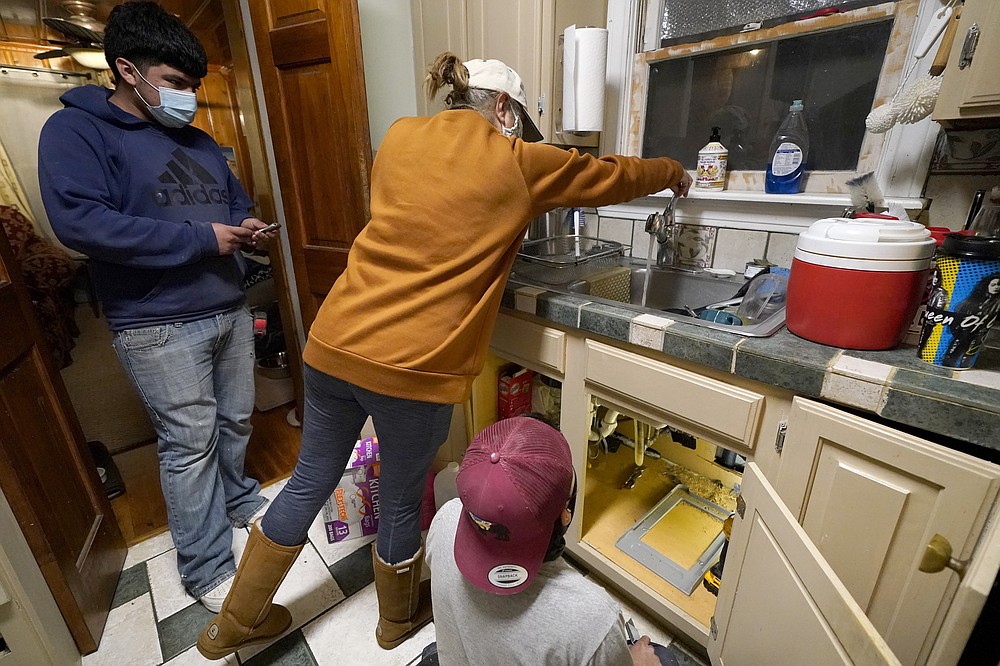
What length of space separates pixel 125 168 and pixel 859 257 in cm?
152

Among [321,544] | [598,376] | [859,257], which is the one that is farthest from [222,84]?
[859,257]

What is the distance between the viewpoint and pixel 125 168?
107 centimetres

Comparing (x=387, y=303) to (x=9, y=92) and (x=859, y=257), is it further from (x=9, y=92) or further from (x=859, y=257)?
(x=9, y=92)

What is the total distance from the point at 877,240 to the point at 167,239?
1.42 meters

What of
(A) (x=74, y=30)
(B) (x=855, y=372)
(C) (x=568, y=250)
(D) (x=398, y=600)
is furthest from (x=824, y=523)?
(A) (x=74, y=30)

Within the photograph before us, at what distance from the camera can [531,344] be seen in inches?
45.7

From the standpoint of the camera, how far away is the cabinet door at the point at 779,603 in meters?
0.52

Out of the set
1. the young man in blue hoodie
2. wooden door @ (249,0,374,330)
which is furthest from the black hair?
wooden door @ (249,0,374,330)

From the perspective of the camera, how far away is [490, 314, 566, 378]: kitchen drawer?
110cm

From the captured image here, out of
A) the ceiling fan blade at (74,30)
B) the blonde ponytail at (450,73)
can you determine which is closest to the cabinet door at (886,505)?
the blonde ponytail at (450,73)

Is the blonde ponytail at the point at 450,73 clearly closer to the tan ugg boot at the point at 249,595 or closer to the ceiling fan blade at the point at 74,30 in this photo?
the tan ugg boot at the point at 249,595

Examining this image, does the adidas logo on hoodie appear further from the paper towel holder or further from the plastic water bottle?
the plastic water bottle

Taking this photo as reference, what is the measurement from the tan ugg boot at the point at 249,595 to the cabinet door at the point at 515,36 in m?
1.31

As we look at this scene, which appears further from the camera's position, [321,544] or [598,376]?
[321,544]
